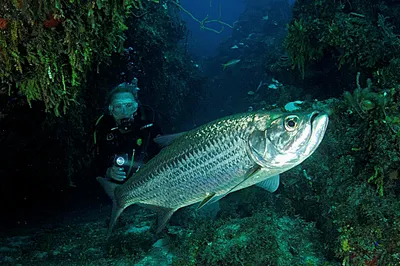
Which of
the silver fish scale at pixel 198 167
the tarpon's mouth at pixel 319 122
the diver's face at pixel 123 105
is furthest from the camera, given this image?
the diver's face at pixel 123 105

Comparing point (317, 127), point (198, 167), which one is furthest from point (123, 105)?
point (317, 127)

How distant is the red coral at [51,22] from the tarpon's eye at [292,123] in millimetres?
2818

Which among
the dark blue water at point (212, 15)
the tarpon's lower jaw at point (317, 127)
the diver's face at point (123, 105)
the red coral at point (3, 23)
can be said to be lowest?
the tarpon's lower jaw at point (317, 127)

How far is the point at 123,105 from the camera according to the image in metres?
5.53

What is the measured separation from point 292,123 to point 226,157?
0.73m

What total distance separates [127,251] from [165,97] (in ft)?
36.4

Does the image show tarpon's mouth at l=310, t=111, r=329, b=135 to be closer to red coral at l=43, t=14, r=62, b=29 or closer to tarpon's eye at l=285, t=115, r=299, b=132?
tarpon's eye at l=285, t=115, r=299, b=132

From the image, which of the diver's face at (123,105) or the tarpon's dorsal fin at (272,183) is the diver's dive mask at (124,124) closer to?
the diver's face at (123,105)

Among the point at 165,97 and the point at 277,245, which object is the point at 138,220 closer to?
the point at 277,245

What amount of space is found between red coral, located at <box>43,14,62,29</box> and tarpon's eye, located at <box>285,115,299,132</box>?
282 cm

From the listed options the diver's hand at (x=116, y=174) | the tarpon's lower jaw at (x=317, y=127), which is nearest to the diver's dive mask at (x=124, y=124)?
the diver's hand at (x=116, y=174)

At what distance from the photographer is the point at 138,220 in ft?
23.7

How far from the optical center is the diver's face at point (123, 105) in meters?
5.54

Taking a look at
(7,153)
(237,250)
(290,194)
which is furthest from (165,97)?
(237,250)
